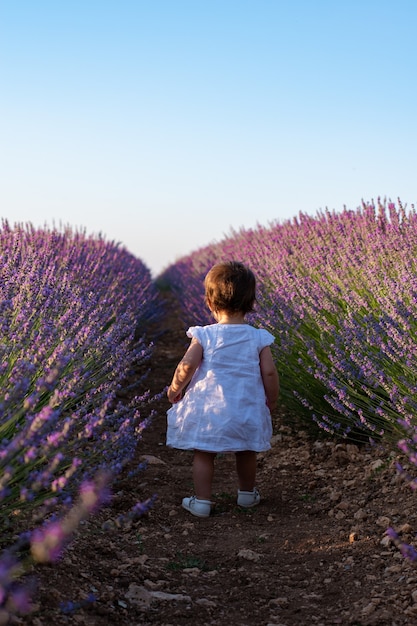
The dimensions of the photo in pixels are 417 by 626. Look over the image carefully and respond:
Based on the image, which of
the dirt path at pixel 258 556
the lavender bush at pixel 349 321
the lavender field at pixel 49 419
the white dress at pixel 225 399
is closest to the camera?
the lavender field at pixel 49 419

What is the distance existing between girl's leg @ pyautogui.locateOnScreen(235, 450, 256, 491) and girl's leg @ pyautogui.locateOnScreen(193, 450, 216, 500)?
0.14 metres

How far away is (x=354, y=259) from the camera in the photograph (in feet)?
14.4

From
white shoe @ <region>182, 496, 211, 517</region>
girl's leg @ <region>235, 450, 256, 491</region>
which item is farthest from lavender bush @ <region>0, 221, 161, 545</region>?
girl's leg @ <region>235, 450, 256, 491</region>

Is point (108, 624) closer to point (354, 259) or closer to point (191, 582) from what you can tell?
point (191, 582)

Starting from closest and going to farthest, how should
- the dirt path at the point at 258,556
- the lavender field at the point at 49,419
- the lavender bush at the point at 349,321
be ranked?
the lavender field at the point at 49,419, the dirt path at the point at 258,556, the lavender bush at the point at 349,321

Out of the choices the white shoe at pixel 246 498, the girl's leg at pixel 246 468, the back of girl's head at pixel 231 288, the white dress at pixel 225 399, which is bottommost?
the white shoe at pixel 246 498

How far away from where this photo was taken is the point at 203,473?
3254 mm

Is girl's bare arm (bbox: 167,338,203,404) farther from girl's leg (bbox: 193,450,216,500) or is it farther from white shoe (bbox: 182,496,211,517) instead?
white shoe (bbox: 182,496,211,517)

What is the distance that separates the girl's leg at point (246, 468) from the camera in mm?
3307

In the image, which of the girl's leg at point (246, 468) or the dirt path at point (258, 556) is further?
the girl's leg at point (246, 468)

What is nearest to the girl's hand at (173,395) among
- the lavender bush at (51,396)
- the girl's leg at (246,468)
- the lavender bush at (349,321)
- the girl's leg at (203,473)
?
the lavender bush at (51,396)

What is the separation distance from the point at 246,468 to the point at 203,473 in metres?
0.21

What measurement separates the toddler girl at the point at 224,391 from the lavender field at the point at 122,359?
0.26 metres

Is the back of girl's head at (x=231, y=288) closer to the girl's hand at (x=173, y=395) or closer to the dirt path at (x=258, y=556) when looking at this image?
the girl's hand at (x=173, y=395)
